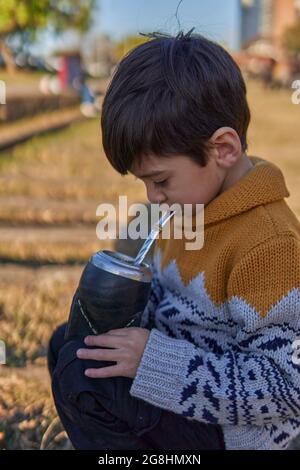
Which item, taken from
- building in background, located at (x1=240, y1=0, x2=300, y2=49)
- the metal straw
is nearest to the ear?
the metal straw

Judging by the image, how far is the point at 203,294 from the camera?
1.73 meters

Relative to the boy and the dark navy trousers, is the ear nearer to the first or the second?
the boy

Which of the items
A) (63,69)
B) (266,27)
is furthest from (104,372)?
(266,27)

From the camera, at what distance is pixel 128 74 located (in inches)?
65.0

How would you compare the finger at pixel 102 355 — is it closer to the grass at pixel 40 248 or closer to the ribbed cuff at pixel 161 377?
the ribbed cuff at pixel 161 377

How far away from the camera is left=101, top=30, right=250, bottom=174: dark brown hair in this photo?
1604 millimetres

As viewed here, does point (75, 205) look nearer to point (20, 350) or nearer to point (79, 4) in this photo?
point (20, 350)

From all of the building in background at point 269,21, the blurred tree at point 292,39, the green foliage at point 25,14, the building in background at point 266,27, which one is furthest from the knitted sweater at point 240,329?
the building in background at point 269,21

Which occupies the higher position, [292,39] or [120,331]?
[292,39]

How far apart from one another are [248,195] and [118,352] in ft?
1.56

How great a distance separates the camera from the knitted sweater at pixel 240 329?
1548mm

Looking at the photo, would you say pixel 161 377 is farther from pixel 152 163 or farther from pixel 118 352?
pixel 152 163

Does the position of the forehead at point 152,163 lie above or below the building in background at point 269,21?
below

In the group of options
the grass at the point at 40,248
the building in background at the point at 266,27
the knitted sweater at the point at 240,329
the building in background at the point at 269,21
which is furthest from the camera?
the building in background at the point at 269,21
